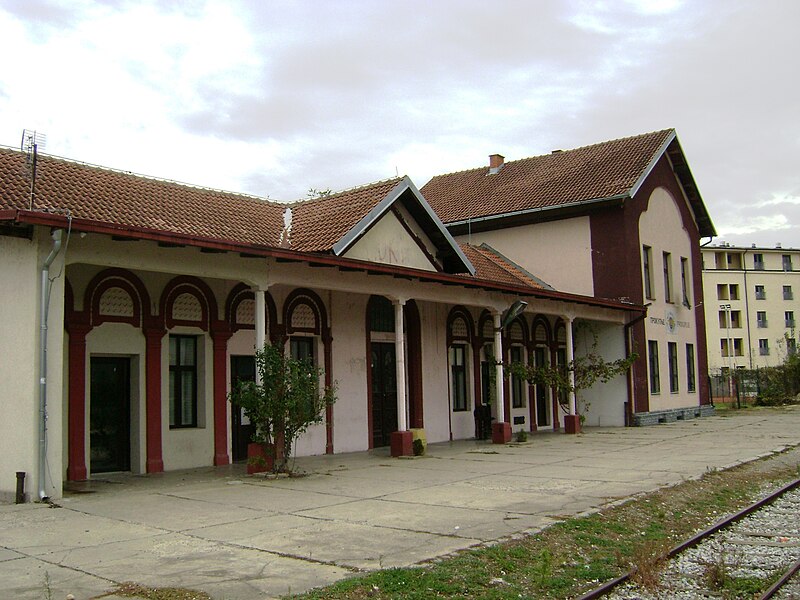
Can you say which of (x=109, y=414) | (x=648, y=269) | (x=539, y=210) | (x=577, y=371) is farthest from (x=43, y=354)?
(x=648, y=269)

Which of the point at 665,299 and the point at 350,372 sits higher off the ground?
the point at 665,299

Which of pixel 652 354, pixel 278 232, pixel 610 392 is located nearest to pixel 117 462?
pixel 278 232

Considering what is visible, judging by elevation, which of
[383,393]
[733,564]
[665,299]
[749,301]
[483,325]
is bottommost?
[733,564]

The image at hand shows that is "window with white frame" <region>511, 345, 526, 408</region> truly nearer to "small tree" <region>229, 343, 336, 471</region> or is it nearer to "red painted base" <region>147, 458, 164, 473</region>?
"small tree" <region>229, 343, 336, 471</region>

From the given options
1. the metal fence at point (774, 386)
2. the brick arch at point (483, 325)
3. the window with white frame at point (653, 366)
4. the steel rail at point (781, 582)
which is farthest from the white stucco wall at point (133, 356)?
the metal fence at point (774, 386)

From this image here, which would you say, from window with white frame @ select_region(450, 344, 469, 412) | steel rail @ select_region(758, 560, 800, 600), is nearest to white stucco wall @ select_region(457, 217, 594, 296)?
window with white frame @ select_region(450, 344, 469, 412)

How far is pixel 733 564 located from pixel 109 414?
10.0 meters

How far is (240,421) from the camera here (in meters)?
15.6

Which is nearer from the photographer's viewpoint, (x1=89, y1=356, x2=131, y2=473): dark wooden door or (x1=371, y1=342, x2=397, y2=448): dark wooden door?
(x1=89, y1=356, x2=131, y2=473): dark wooden door

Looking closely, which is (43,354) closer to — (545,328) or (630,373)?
(545,328)

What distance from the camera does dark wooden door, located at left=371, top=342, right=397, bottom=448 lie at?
1862cm

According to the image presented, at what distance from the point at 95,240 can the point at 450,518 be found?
6.08 metres

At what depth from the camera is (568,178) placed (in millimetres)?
27703

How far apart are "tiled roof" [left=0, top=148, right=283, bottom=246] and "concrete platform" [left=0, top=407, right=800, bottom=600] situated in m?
4.06
